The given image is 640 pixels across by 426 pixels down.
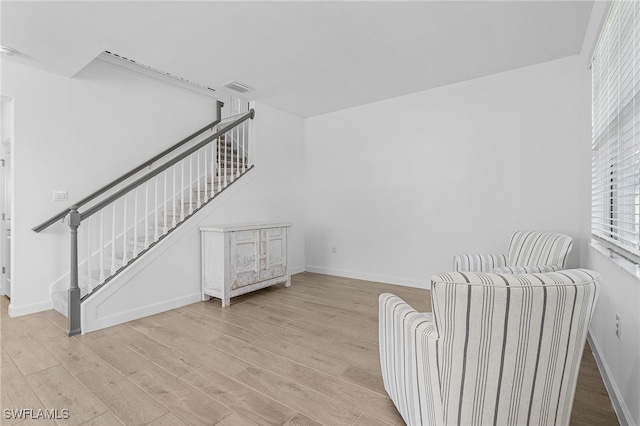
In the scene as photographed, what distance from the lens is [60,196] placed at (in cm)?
335

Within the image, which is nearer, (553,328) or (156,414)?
(553,328)

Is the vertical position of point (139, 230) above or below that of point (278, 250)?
above

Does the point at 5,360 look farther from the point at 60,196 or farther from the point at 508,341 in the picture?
the point at 508,341

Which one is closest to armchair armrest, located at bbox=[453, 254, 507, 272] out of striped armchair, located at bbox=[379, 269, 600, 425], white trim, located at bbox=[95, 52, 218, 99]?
striped armchair, located at bbox=[379, 269, 600, 425]

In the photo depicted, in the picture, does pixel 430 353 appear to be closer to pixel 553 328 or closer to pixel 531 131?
pixel 553 328

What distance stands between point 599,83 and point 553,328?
2.50m

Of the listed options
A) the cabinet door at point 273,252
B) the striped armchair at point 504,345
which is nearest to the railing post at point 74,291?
the cabinet door at point 273,252

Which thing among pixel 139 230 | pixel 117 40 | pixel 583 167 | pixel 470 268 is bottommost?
pixel 470 268

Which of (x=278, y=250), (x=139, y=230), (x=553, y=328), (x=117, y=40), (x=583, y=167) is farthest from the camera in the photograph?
(x=278, y=250)

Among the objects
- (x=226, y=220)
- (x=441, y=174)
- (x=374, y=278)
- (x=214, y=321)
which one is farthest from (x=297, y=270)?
(x=441, y=174)

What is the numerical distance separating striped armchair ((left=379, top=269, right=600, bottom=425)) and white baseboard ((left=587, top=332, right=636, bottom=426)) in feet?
1.99

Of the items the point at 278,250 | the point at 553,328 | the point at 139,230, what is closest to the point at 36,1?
the point at 139,230

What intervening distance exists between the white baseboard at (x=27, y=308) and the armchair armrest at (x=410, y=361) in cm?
369

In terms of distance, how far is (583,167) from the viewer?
308cm
